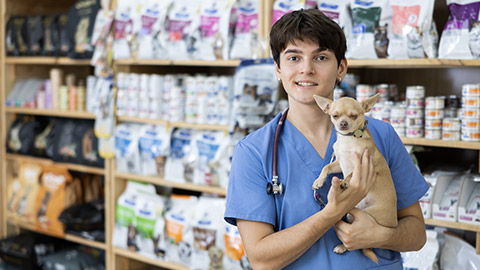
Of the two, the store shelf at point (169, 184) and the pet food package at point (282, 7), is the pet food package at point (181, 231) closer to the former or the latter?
the store shelf at point (169, 184)

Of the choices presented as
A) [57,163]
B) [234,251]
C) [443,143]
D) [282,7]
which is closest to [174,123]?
[234,251]

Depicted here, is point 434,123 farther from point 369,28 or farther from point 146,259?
point 146,259

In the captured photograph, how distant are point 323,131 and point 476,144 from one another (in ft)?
3.32

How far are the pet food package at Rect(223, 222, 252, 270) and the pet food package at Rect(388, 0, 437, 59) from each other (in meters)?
1.19

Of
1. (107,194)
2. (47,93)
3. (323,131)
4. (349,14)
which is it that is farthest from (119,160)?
(323,131)

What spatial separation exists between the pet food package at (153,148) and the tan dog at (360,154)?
1991mm

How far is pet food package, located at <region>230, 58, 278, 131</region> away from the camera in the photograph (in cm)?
263

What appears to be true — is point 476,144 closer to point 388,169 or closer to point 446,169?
point 446,169

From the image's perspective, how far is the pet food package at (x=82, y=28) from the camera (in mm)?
3492

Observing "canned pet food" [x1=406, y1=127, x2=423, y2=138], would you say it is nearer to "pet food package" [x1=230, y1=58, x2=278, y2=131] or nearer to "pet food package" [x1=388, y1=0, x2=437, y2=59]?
"pet food package" [x1=388, y1=0, x2=437, y2=59]

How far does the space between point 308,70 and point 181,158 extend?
6.27 ft

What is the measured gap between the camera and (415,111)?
2.33 m

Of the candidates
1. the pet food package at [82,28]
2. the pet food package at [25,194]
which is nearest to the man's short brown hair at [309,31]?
the pet food package at [82,28]

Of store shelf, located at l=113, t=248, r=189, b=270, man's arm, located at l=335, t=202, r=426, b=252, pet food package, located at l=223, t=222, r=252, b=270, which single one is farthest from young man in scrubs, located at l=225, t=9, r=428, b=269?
store shelf, located at l=113, t=248, r=189, b=270
